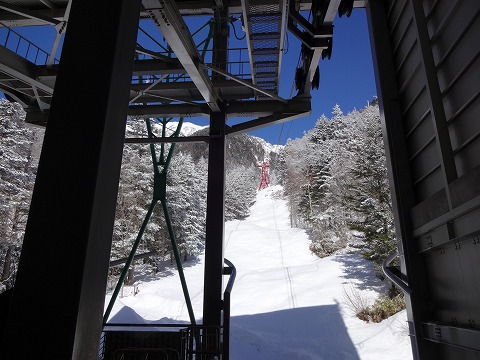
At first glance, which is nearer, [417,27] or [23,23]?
[417,27]

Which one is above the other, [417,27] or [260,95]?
[260,95]

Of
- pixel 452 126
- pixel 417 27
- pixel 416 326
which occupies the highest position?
pixel 417 27

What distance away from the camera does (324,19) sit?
175 inches

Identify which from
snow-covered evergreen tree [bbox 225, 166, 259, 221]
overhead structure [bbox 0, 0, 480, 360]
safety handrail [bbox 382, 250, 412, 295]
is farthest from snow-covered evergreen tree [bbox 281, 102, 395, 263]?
safety handrail [bbox 382, 250, 412, 295]

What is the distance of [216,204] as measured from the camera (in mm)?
5812

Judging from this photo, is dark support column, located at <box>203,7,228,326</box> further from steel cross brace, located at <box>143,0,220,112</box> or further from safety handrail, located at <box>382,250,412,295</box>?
safety handrail, located at <box>382,250,412,295</box>

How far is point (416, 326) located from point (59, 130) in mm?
3430

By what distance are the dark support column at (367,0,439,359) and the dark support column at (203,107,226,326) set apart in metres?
2.78

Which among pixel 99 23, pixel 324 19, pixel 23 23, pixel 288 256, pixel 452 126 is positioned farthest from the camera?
pixel 288 256

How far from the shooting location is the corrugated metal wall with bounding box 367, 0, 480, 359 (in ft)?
8.39

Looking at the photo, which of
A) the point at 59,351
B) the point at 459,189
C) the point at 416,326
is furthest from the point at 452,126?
the point at 59,351

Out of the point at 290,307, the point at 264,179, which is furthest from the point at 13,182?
the point at 264,179

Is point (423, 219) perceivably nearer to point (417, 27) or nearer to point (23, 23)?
point (417, 27)

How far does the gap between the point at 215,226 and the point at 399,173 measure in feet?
9.88
